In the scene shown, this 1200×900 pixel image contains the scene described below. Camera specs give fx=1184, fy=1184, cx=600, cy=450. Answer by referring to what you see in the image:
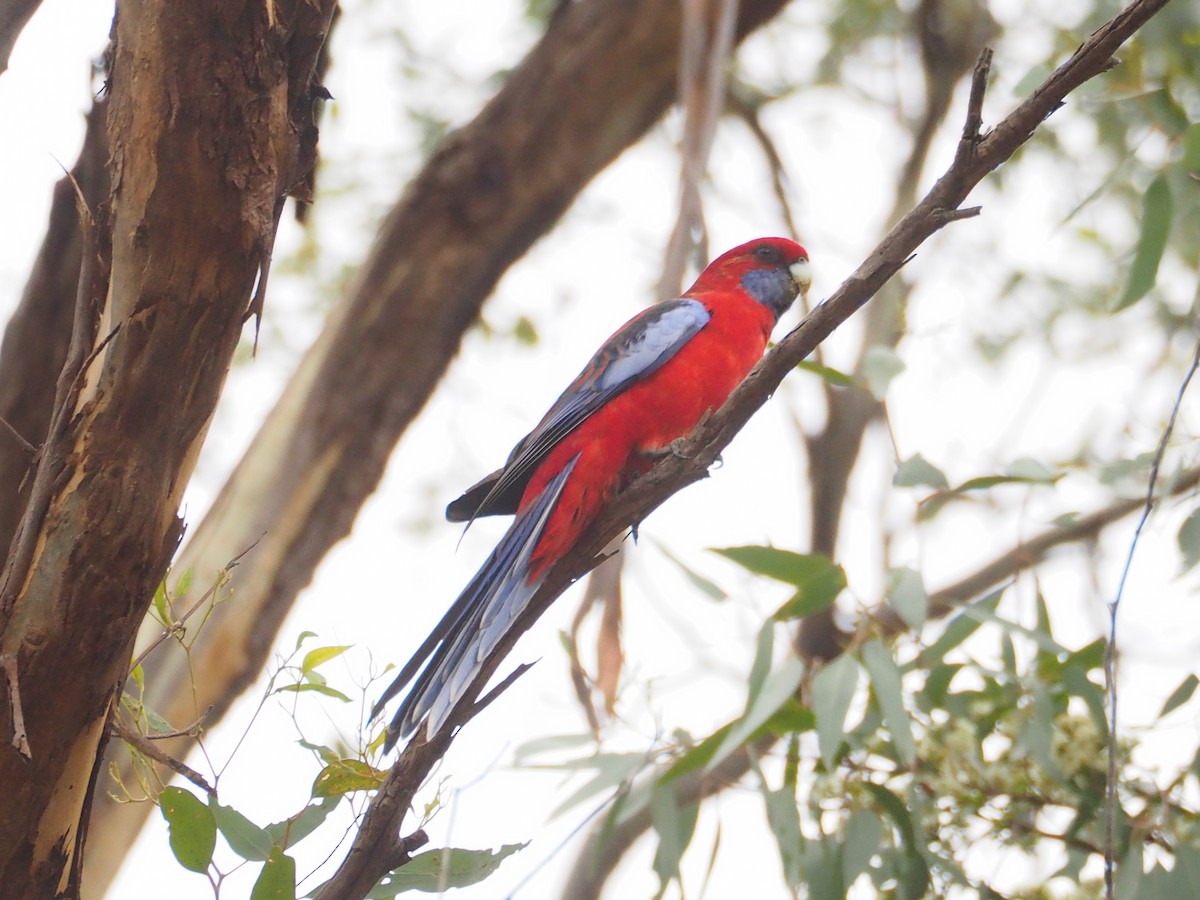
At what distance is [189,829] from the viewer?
1.52 metres

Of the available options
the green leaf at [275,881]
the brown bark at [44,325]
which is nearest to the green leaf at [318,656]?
the green leaf at [275,881]

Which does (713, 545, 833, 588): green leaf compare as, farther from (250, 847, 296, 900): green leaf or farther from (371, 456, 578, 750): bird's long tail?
(250, 847, 296, 900): green leaf

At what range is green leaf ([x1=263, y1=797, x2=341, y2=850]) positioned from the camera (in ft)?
5.11

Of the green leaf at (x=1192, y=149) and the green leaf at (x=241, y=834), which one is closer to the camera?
the green leaf at (x=241, y=834)

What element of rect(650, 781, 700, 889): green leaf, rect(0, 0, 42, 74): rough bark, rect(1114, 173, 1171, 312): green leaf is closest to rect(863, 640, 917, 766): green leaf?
rect(650, 781, 700, 889): green leaf

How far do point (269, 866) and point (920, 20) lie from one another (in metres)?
5.13

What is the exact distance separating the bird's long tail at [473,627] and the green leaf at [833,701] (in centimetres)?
65

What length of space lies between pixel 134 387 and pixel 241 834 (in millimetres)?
603

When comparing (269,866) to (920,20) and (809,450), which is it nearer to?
(809,450)

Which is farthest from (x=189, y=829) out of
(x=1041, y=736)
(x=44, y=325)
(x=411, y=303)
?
(x=411, y=303)

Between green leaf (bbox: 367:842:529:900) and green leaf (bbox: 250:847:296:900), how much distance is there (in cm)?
11

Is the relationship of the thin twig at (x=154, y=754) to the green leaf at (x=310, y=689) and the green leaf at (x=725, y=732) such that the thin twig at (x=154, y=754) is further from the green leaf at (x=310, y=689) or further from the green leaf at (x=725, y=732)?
the green leaf at (x=725, y=732)

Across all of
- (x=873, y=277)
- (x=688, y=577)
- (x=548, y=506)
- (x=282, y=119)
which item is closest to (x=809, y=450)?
(x=688, y=577)

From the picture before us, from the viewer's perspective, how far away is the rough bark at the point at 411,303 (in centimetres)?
337
